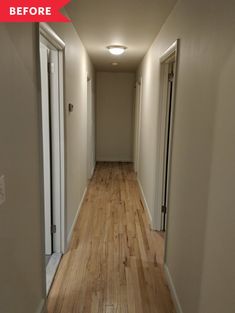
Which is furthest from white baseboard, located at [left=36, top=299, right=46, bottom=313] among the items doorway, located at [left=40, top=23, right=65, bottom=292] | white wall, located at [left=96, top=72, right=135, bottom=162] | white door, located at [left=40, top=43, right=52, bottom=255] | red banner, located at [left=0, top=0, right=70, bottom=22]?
white wall, located at [left=96, top=72, right=135, bottom=162]

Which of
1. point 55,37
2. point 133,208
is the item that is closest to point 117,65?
point 133,208

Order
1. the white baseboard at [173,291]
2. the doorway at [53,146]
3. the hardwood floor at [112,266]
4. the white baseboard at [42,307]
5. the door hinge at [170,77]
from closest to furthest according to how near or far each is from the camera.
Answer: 1. the white baseboard at [42,307]
2. the white baseboard at [173,291]
3. the hardwood floor at [112,266]
4. the doorway at [53,146]
5. the door hinge at [170,77]

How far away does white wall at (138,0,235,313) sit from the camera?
1.16 m

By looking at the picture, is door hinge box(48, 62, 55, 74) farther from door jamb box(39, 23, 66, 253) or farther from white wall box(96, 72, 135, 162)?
white wall box(96, 72, 135, 162)

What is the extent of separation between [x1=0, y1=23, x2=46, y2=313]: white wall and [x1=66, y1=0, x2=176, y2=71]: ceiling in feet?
3.41

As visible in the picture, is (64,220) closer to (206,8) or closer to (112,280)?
(112,280)

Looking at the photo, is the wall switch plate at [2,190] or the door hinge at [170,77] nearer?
the wall switch plate at [2,190]

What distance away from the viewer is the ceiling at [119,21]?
2.25 meters

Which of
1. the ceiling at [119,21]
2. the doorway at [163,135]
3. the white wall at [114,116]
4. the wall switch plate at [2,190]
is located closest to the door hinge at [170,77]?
the doorway at [163,135]

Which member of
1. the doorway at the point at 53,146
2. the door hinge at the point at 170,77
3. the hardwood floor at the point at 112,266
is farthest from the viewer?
the door hinge at the point at 170,77

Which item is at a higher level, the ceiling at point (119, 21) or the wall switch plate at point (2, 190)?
the ceiling at point (119, 21)

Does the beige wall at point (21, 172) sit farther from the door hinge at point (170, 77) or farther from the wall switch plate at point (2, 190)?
the door hinge at point (170, 77)

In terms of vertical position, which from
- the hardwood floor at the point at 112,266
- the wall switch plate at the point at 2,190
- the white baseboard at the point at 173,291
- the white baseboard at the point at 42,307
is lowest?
the hardwood floor at the point at 112,266

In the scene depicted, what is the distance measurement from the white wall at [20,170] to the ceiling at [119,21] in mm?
1040
